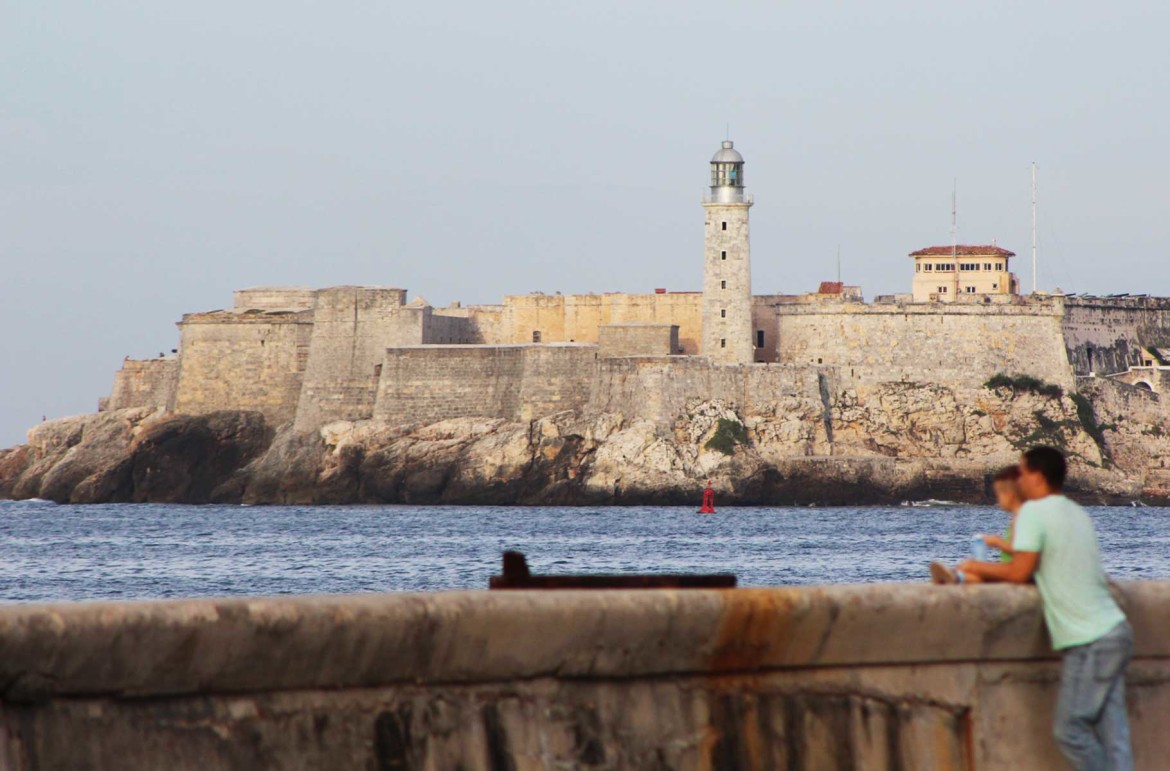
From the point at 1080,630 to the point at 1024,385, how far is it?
48.1m

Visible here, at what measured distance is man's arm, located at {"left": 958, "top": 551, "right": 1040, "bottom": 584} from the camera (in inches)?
189

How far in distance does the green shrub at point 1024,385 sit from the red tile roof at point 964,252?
9.69 meters

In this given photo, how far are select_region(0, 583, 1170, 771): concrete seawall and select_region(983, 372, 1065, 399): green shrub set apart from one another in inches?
1876

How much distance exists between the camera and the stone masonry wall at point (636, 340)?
5350 cm

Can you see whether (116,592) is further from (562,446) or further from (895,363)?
(895,363)

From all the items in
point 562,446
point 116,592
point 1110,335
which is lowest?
point 116,592

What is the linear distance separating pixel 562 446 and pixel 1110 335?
1686cm

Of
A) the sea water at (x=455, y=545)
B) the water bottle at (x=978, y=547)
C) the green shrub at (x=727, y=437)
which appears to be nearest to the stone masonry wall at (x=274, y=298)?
the sea water at (x=455, y=545)

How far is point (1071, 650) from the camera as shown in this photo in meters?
4.70

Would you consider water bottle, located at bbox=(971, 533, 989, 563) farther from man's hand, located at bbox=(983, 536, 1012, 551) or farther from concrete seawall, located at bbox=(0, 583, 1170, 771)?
concrete seawall, located at bbox=(0, 583, 1170, 771)

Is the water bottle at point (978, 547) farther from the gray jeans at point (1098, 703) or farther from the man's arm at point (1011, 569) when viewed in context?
the gray jeans at point (1098, 703)

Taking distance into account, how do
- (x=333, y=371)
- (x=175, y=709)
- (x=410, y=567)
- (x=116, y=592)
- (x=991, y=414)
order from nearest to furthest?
(x=175, y=709) < (x=116, y=592) < (x=410, y=567) < (x=991, y=414) < (x=333, y=371)

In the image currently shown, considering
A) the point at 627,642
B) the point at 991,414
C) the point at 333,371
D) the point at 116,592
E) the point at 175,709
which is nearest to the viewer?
the point at 175,709

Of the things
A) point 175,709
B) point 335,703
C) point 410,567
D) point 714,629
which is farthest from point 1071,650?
point 410,567
